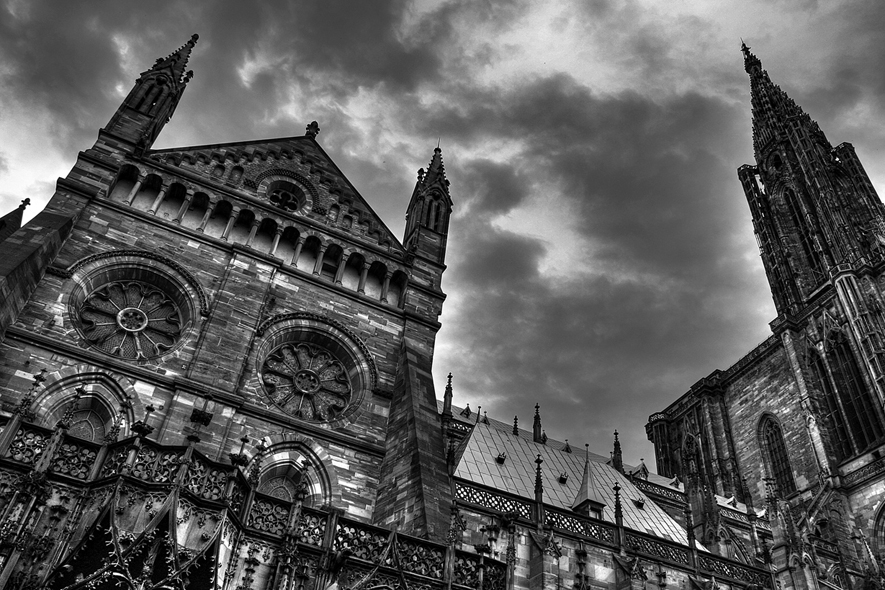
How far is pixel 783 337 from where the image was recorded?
43.4 metres

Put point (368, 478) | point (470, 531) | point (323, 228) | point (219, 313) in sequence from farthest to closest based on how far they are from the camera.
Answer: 1. point (323, 228)
2. point (470, 531)
3. point (219, 313)
4. point (368, 478)

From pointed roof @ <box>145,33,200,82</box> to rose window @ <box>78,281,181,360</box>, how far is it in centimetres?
998

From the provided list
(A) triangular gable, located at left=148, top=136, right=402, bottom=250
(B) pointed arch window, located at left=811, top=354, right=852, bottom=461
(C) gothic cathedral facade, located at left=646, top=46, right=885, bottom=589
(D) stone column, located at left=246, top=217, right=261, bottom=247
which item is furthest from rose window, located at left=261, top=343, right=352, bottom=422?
(B) pointed arch window, located at left=811, top=354, right=852, bottom=461

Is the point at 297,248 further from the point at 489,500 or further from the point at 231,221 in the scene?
the point at 489,500

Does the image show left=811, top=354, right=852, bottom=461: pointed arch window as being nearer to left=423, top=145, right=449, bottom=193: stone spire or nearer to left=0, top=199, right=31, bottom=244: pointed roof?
left=423, top=145, right=449, bottom=193: stone spire

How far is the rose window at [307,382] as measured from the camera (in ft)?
63.8

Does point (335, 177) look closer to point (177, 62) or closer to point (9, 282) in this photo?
point (177, 62)

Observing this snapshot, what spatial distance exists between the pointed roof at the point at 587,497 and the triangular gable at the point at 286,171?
12407 millimetres

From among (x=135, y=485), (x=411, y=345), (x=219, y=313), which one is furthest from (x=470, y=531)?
(x=135, y=485)

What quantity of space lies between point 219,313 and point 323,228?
5.52 m

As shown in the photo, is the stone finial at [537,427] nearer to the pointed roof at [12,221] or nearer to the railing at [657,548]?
the railing at [657,548]

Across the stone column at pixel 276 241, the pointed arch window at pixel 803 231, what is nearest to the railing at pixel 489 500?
the stone column at pixel 276 241

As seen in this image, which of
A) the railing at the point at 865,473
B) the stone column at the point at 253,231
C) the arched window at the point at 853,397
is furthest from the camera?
the arched window at the point at 853,397

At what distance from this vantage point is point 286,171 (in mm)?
25062
